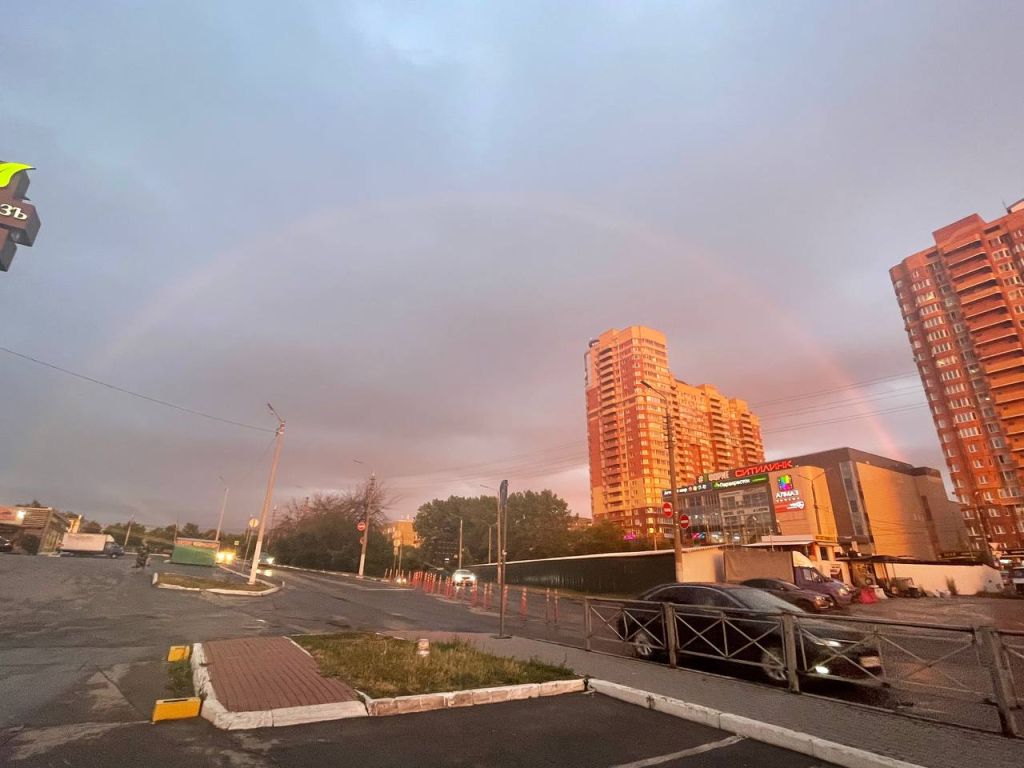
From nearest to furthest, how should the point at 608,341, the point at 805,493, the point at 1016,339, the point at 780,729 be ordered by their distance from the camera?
1. the point at 780,729
2. the point at 805,493
3. the point at 1016,339
4. the point at 608,341

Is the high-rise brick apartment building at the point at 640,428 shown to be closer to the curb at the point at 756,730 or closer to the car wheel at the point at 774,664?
the car wheel at the point at 774,664

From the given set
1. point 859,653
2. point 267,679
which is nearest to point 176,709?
point 267,679

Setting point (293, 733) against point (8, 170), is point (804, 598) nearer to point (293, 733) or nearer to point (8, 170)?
point (293, 733)

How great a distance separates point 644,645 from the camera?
414 inches

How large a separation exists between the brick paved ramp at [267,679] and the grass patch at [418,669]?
1.01 ft

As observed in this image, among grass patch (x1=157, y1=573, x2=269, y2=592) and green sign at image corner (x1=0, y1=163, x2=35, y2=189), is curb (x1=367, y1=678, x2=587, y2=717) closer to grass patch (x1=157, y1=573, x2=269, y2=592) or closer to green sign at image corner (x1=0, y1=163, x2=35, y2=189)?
green sign at image corner (x1=0, y1=163, x2=35, y2=189)

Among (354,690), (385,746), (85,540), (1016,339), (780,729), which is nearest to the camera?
(385,746)

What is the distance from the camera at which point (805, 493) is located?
76.7 metres

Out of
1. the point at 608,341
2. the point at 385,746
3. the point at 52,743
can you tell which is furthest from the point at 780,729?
the point at 608,341

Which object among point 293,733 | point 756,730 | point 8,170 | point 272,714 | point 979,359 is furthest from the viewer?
point 979,359

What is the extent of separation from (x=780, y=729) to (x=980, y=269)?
114 m

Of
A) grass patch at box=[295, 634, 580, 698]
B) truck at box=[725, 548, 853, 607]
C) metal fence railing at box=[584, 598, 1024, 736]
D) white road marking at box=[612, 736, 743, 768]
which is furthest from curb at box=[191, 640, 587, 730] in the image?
truck at box=[725, 548, 853, 607]

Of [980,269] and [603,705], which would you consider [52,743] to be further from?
[980,269]

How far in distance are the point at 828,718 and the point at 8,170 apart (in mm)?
22796
